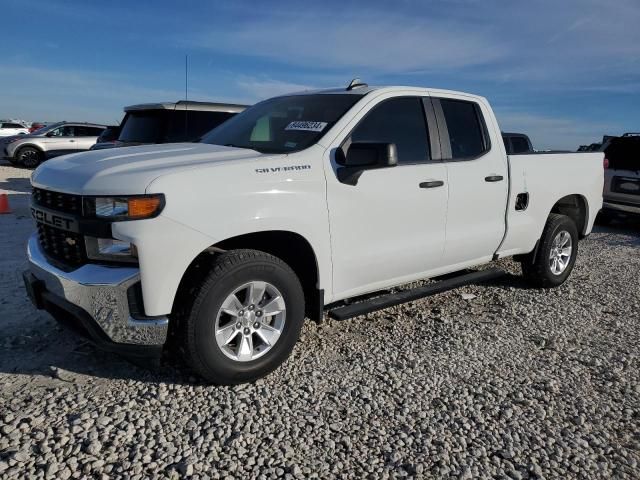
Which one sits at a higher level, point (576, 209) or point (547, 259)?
point (576, 209)

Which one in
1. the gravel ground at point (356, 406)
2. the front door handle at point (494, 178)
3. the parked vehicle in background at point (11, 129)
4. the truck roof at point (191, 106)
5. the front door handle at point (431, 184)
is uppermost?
the parked vehicle in background at point (11, 129)

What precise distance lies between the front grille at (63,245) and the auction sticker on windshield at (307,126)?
5.44 feet

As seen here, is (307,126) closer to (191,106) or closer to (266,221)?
(266,221)

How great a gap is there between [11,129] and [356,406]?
44.4 m

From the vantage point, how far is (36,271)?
10.9 ft

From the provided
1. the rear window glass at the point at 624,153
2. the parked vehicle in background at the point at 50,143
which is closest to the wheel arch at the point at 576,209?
the rear window glass at the point at 624,153

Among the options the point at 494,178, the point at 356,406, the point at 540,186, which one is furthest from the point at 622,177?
the point at 356,406

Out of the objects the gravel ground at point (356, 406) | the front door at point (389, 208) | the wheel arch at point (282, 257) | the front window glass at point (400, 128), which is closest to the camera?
the gravel ground at point (356, 406)

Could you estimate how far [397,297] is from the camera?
4.11 meters

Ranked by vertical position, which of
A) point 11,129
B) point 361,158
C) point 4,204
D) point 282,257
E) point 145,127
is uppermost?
point 11,129

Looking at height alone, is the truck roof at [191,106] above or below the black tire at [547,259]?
above

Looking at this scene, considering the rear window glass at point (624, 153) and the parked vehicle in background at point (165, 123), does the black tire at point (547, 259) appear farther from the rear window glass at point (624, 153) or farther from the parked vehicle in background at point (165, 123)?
the parked vehicle in background at point (165, 123)

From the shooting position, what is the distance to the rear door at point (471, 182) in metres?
4.33

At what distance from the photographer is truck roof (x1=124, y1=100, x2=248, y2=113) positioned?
8.74 meters
